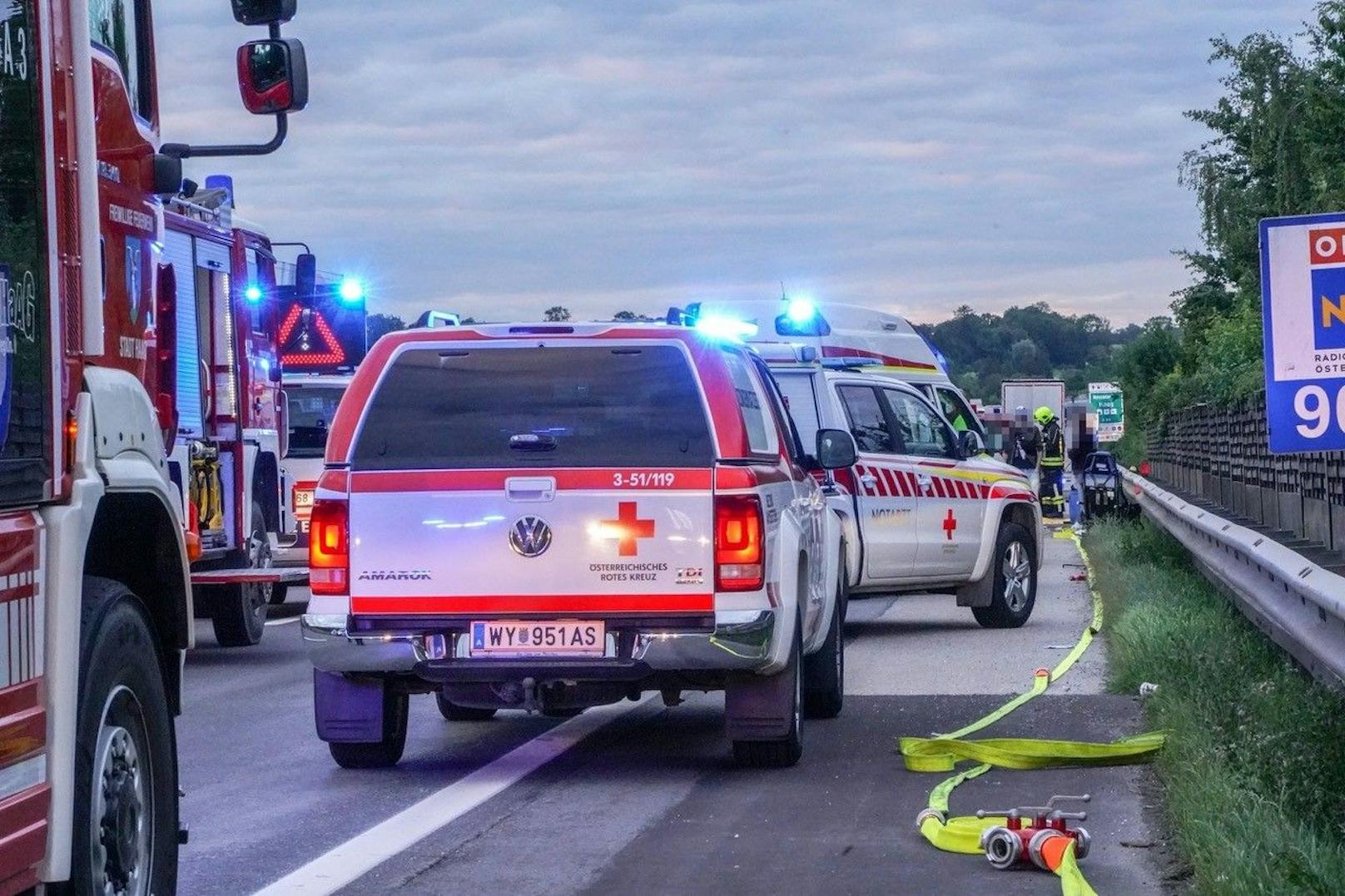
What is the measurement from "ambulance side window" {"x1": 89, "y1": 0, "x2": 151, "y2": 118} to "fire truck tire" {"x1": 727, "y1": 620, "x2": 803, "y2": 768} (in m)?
3.57

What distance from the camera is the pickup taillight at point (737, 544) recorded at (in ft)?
29.8

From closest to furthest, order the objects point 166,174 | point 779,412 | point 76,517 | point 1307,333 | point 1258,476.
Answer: point 76,517 → point 166,174 → point 1307,333 → point 779,412 → point 1258,476

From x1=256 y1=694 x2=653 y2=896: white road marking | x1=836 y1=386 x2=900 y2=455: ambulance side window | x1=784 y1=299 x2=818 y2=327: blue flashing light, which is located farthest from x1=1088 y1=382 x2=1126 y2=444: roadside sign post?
x1=256 y1=694 x2=653 y2=896: white road marking

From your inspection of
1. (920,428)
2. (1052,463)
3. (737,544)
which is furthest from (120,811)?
(1052,463)

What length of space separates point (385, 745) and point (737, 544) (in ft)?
5.93

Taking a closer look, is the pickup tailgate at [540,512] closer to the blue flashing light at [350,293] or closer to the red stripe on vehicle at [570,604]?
the red stripe on vehicle at [570,604]

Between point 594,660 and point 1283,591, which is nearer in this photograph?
point 594,660

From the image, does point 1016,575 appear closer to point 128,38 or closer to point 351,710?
point 351,710

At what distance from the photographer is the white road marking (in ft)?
23.7

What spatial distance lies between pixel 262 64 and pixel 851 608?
12881 mm

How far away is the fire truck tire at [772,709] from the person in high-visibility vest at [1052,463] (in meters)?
25.9

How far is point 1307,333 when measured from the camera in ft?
26.8

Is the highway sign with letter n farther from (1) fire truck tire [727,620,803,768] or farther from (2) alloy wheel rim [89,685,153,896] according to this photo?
(2) alloy wheel rim [89,685,153,896]

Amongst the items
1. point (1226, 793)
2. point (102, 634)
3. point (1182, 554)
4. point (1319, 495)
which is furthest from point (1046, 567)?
point (102, 634)
